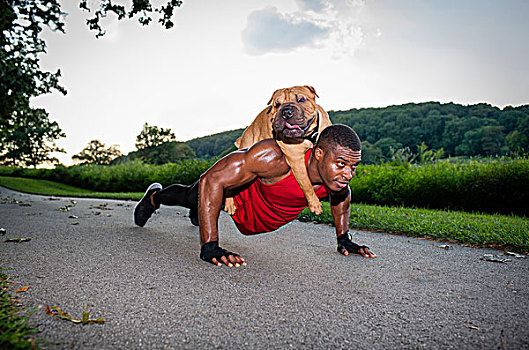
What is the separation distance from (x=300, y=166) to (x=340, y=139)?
378mm

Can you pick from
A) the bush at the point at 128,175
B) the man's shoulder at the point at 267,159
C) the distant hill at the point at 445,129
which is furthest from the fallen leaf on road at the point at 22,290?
the distant hill at the point at 445,129

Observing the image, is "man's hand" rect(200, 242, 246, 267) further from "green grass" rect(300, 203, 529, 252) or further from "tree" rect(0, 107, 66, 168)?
"tree" rect(0, 107, 66, 168)

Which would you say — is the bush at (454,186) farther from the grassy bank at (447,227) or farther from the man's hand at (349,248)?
the man's hand at (349,248)

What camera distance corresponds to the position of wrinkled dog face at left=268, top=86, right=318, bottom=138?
2211mm

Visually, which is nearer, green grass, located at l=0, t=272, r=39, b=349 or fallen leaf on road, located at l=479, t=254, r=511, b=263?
green grass, located at l=0, t=272, r=39, b=349

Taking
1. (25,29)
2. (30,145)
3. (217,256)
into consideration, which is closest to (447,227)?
(217,256)

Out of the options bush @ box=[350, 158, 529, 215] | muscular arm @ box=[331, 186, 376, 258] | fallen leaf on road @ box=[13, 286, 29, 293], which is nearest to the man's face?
muscular arm @ box=[331, 186, 376, 258]

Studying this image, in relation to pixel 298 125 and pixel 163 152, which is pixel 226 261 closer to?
pixel 298 125

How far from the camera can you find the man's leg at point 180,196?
353 cm

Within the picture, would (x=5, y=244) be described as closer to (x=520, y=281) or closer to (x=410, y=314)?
(x=410, y=314)

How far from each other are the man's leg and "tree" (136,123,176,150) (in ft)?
124

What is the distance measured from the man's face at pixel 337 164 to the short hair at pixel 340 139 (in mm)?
29

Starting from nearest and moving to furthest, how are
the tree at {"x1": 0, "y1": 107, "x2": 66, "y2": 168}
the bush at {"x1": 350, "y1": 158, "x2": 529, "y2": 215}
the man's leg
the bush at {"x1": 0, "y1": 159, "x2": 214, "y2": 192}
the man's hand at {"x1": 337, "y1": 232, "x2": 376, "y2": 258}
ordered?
the man's hand at {"x1": 337, "y1": 232, "x2": 376, "y2": 258} < the man's leg < the bush at {"x1": 350, "y1": 158, "x2": 529, "y2": 215} < the bush at {"x1": 0, "y1": 159, "x2": 214, "y2": 192} < the tree at {"x1": 0, "y1": 107, "x2": 66, "y2": 168}

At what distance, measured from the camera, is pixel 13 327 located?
1.31 metres
